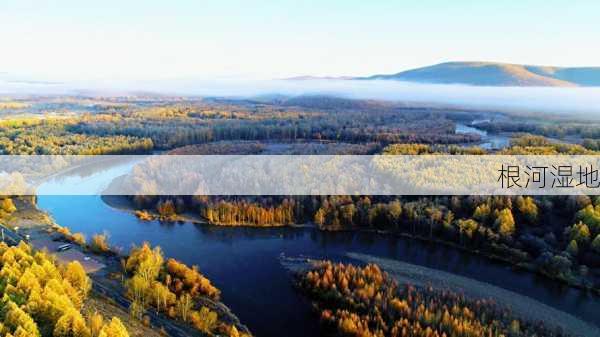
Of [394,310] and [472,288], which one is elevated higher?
[394,310]

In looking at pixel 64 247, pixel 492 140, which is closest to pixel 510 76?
pixel 492 140

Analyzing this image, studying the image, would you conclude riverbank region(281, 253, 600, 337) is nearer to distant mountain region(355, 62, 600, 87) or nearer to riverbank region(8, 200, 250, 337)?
riverbank region(8, 200, 250, 337)

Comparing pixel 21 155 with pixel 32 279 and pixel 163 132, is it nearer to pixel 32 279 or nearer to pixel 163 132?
pixel 163 132

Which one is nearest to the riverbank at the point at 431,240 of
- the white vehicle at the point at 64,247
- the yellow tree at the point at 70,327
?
the white vehicle at the point at 64,247

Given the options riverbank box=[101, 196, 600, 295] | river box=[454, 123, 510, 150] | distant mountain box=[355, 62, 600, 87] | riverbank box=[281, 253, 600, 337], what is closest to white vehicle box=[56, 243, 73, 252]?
riverbank box=[101, 196, 600, 295]

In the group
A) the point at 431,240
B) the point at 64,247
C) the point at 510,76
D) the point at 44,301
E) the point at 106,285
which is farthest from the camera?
the point at 510,76

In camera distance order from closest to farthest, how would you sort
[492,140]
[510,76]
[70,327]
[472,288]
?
[70,327] < [472,288] < [492,140] < [510,76]

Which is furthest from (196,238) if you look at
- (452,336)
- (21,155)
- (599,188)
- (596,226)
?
(21,155)

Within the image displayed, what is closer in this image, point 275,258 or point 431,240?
point 275,258

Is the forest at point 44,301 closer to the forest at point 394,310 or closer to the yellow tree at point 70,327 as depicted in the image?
the yellow tree at point 70,327

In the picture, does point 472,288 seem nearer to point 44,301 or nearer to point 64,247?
point 44,301
